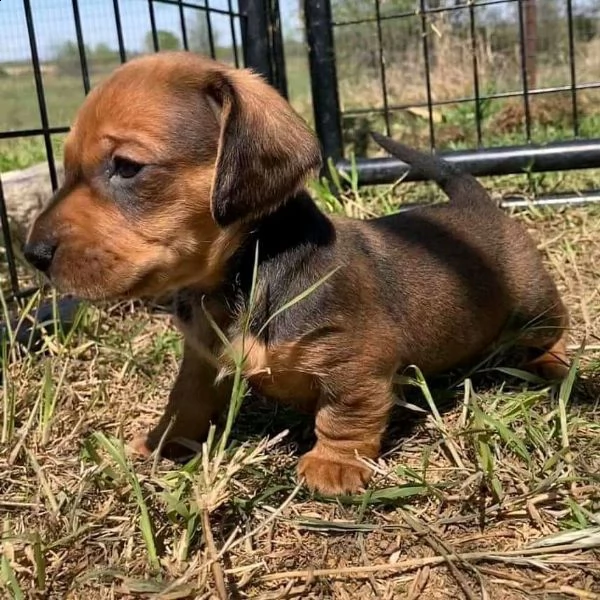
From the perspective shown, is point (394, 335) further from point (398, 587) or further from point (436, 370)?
point (398, 587)

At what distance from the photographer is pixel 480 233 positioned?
3.25 metres

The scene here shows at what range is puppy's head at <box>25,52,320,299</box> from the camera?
7.23ft

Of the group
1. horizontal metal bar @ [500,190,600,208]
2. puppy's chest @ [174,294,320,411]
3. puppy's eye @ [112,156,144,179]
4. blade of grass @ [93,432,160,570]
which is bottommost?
horizontal metal bar @ [500,190,600,208]

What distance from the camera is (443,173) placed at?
3.71 metres

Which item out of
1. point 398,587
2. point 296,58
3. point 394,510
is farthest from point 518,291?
point 296,58

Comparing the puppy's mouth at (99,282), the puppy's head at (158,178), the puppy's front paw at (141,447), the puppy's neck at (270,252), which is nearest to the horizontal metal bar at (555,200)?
the puppy's neck at (270,252)

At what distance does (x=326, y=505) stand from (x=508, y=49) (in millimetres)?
9699

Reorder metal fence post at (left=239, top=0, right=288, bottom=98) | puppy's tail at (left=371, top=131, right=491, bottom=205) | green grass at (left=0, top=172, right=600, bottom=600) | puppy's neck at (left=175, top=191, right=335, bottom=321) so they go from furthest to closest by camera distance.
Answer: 1. metal fence post at (left=239, top=0, right=288, bottom=98)
2. puppy's tail at (left=371, top=131, right=491, bottom=205)
3. puppy's neck at (left=175, top=191, right=335, bottom=321)
4. green grass at (left=0, top=172, right=600, bottom=600)

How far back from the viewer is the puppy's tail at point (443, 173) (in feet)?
11.7

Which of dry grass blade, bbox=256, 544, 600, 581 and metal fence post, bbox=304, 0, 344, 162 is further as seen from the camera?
metal fence post, bbox=304, 0, 344, 162

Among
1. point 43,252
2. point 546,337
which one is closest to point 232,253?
point 43,252

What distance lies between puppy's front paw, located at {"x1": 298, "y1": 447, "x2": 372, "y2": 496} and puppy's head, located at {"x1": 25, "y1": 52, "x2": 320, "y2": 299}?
2.34ft

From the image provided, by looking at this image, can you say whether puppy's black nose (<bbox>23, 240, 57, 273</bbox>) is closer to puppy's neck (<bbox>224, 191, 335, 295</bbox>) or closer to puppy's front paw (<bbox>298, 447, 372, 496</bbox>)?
puppy's neck (<bbox>224, 191, 335, 295</bbox>)

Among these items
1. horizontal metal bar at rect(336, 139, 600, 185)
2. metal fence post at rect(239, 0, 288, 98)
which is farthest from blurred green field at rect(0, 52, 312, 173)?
horizontal metal bar at rect(336, 139, 600, 185)
